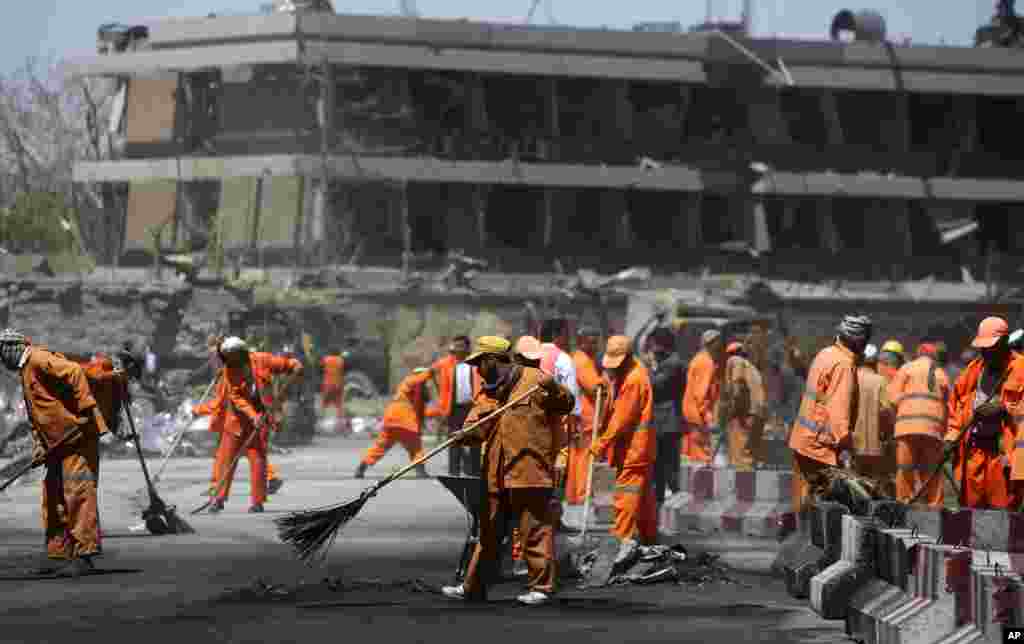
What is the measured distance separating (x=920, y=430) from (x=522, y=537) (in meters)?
5.78

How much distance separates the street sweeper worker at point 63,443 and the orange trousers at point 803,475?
4917 millimetres

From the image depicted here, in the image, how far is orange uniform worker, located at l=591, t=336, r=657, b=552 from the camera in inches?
562

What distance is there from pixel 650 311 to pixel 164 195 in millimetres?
17937

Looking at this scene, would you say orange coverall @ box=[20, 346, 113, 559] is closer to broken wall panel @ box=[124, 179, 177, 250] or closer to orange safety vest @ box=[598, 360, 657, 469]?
orange safety vest @ box=[598, 360, 657, 469]

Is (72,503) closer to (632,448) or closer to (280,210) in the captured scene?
(632,448)

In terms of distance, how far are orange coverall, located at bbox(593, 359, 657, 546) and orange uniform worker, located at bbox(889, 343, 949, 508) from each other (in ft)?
11.3

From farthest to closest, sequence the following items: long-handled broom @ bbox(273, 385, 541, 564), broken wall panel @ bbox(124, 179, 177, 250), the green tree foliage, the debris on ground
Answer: the green tree foliage → broken wall panel @ bbox(124, 179, 177, 250) → the debris on ground → long-handled broom @ bbox(273, 385, 541, 564)

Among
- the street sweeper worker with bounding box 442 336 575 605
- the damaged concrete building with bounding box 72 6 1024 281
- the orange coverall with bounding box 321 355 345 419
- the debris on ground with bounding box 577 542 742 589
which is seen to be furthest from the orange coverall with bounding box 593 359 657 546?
the damaged concrete building with bounding box 72 6 1024 281

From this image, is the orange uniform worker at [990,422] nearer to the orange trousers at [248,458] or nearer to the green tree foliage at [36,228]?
the orange trousers at [248,458]

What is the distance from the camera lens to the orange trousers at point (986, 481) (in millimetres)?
13781

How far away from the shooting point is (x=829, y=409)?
14.4m

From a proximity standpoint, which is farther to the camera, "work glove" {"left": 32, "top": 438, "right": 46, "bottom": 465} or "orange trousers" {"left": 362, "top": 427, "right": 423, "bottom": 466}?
"orange trousers" {"left": 362, "top": 427, "right": 423, "bottom": 466}

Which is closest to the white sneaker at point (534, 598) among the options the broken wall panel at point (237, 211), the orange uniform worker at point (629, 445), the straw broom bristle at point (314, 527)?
the straw broom bristle at point (314, 527)

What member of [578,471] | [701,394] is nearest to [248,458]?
[578,471]
